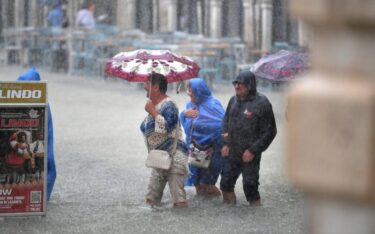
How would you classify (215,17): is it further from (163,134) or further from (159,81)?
(163,134)

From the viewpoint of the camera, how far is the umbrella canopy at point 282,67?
30.2 ft

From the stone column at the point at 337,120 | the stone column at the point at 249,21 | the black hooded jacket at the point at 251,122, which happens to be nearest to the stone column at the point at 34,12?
the stone column at the point at 249,21

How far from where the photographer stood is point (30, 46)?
1172 inches

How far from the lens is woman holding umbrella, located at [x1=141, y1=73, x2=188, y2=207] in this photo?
8266mm

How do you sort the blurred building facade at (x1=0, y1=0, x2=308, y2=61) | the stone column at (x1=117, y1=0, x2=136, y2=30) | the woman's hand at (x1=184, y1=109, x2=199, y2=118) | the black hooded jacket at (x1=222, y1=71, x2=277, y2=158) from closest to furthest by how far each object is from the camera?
the black hooded jacket at (x1=222, y1=71, x2=277, y2=158) → the woman's hand at (x1=184, y1=109, x2=199, y2=118) → the blurred building facade at (x1=0, y1=0, x2=308, y2=61) → the stone column at (x1=117, y1=0, x2=136, y2=30)

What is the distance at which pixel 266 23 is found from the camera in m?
24.7

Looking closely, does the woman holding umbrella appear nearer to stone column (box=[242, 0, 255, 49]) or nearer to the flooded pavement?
the flooded pavement

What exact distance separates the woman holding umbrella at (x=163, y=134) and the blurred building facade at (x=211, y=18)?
41.1 feet

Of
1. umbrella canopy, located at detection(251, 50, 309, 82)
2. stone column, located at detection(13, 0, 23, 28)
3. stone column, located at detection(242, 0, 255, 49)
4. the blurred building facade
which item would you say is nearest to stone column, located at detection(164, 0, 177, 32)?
the blurred building facade

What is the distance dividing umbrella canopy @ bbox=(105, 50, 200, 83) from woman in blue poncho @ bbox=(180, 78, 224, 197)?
14 centimetres

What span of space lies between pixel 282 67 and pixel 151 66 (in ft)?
4.29

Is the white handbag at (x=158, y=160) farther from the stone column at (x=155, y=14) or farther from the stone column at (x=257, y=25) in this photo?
the stone column at (x=155, y=14)

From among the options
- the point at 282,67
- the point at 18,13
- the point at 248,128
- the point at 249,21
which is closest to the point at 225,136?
the point at 248,128

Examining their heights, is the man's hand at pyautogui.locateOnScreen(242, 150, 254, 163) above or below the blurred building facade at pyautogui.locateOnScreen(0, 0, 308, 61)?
below
